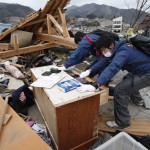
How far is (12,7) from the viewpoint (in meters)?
27.2

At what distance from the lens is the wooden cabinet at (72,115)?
2.02m

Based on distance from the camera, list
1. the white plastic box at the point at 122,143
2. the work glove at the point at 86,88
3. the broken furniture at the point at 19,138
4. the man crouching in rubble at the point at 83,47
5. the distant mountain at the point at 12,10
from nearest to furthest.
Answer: the broken furniture at the point at 19,138
the white plastic box at the point at 122,143
the work glove at the point at 86,88
the man crouching in rubble at the point at 83,47
the distant mountain at the point at 12,10

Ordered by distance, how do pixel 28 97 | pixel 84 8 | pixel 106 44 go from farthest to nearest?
pixel 84 8
pixel 28 97
pixel 106 44

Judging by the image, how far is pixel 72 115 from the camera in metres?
2.14

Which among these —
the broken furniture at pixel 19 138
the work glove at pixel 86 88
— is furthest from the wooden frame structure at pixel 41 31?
the broken furniture at pixel 19 138

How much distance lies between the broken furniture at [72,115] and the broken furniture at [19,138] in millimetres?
378

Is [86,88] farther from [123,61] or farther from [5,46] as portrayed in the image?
[5,46]

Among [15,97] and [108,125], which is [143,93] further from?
[15,97]

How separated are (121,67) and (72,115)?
1.00 m

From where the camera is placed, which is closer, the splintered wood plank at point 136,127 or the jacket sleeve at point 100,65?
the splintered wood plank at point 136,127

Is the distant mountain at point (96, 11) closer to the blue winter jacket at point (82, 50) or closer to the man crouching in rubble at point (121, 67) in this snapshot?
the blue winter jacket at point (82, 50)

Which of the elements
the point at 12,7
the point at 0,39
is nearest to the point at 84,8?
the point at 12,7

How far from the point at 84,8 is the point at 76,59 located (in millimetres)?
39739

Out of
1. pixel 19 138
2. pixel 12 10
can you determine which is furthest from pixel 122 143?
pixel 12 10
